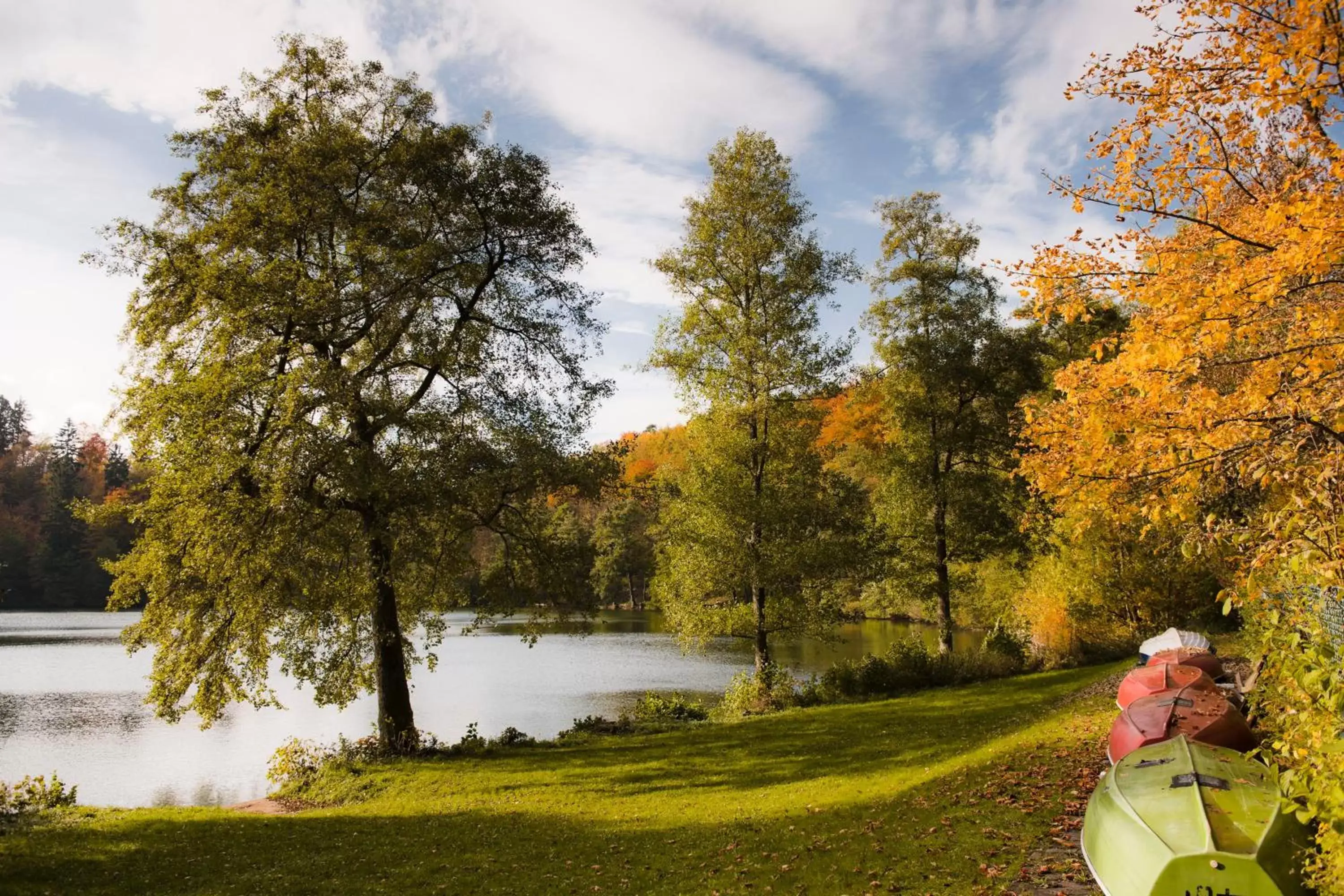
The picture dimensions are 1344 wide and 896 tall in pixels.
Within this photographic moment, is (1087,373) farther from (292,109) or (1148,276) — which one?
(292,109)

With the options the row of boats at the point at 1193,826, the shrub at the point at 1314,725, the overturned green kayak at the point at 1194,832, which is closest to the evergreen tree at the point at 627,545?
the row of boats at the point at 1193,826

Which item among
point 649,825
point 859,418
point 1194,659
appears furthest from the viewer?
point 859,418

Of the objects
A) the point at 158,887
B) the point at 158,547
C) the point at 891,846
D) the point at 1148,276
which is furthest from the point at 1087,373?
the point at 158,547

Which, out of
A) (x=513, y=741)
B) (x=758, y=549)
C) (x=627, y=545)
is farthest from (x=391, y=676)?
(x=627, y=545)

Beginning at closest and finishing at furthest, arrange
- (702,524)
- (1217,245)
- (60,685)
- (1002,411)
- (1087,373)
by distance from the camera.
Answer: (1217,245) < (1087,373) < (702,524) < (1002,411) < (60,685)

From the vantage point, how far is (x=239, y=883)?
9469mm

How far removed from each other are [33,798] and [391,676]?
603 centimetres

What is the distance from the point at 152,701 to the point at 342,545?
4.35 metres

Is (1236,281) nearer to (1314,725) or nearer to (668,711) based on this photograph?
(1314,725)

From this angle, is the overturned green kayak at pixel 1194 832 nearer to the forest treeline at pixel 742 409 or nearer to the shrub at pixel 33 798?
the forest treeline at pixel 742 409

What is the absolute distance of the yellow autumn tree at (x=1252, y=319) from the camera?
5.35 m

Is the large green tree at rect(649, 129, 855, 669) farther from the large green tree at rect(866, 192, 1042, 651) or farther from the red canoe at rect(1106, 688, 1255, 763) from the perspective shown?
the red canoe at rect(1106, 688, 1255, 763)

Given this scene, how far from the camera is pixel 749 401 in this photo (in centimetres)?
2209

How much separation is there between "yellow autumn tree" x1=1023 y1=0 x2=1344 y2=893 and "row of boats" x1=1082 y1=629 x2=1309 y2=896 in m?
0.44
